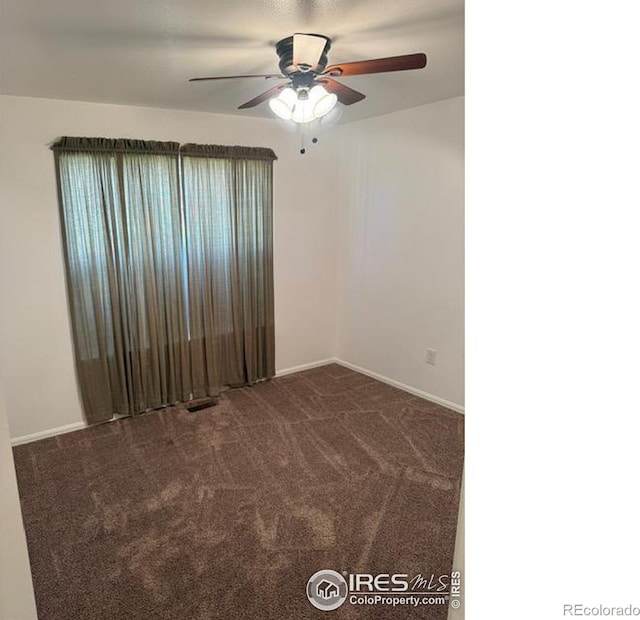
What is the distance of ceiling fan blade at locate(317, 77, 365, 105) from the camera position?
213 cm

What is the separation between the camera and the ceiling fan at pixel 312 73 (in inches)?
70.4

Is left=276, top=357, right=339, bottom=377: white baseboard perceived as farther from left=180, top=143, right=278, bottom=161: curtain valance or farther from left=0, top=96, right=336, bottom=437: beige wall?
left=180, top=143, right=278, bottom=161: curtain valance

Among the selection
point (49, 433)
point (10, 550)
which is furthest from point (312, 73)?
point (49, 433)

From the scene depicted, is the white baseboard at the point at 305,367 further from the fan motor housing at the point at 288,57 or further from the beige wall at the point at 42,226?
the fan motor housing at the point at 288,57

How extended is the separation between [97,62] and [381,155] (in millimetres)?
2417

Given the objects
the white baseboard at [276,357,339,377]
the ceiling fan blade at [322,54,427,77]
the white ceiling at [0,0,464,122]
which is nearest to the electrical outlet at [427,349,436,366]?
the white baseboard at [276,357,339,377]

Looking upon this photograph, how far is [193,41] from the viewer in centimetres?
195

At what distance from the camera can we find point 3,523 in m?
0.62

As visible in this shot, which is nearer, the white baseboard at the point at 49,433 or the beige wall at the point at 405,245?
the white baseboard at the point at 49,433

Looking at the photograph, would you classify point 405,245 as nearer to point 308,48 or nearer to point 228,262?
point 228,262

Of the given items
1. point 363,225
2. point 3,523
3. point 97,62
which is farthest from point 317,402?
point 3,523

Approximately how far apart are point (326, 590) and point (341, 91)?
2375 mm

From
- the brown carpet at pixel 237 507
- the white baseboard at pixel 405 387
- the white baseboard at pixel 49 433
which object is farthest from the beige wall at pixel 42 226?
the white baseboard at pixel 405 387
